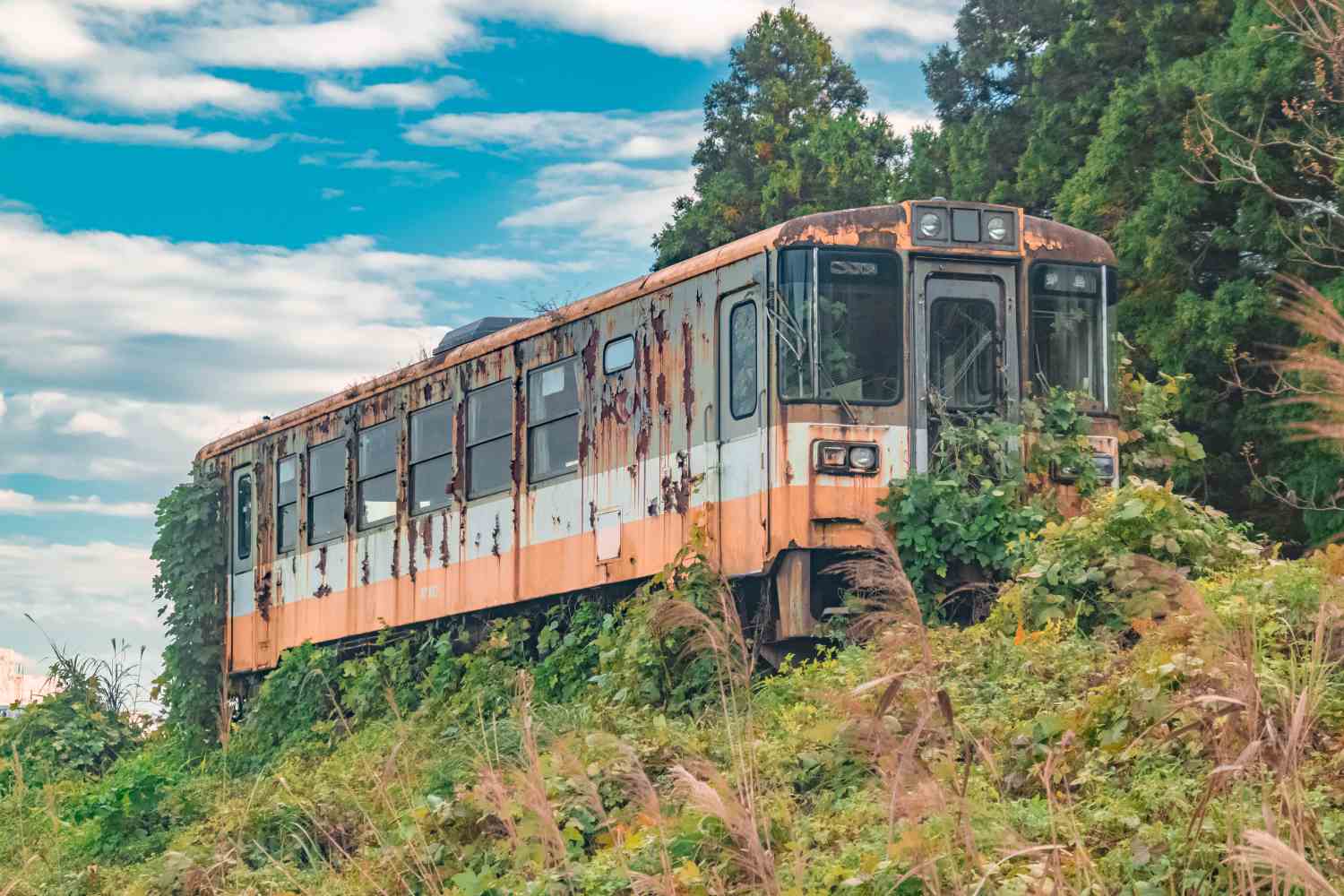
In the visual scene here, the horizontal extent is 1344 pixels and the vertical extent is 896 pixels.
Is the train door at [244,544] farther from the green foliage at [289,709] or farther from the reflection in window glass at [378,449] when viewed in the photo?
the reflection in window glass at [378,449]

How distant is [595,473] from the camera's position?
1362cm

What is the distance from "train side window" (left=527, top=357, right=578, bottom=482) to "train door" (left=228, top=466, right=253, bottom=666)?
6478 mm

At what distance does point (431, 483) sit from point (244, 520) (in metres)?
5.01

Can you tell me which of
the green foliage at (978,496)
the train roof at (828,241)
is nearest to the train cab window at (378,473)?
the train roof at (828,241)

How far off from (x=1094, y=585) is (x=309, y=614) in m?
10.7

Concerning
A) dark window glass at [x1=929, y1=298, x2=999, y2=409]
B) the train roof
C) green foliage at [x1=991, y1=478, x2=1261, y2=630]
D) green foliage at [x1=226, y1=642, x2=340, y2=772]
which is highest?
the train roof

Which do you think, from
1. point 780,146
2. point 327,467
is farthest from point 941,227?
point 780,146

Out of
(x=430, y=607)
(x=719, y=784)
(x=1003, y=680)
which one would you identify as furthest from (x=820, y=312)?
(x=719, y=784)

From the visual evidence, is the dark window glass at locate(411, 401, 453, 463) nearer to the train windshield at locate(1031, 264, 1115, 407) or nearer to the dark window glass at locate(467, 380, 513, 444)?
the dark window glass at locate(467, 380, 513, 444)

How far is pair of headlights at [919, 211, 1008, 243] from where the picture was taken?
11945 mm

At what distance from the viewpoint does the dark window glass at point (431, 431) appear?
629 inches

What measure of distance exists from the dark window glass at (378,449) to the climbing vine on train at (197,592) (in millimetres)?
3973

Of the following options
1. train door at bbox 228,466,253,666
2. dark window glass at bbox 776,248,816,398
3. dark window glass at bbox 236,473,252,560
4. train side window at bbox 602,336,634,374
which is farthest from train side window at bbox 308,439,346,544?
dark window glass at bbox 776,248,816,398

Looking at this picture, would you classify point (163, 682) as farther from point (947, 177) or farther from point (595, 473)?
point (947, 177)
